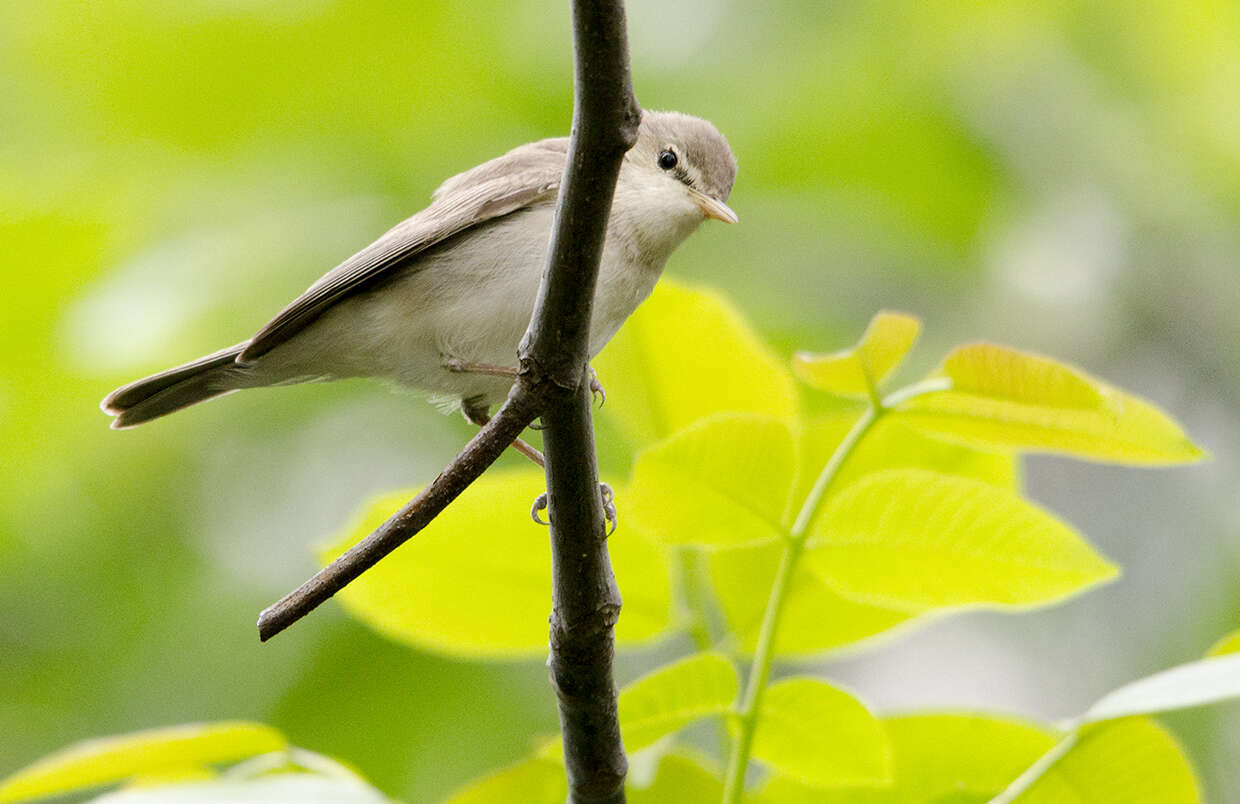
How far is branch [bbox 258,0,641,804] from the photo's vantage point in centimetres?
106

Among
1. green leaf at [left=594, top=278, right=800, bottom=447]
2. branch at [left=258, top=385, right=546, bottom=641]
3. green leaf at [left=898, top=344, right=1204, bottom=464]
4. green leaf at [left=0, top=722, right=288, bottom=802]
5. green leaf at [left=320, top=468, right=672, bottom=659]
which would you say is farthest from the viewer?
green leaf at [left=594, top=278, right=800, bottom=447]

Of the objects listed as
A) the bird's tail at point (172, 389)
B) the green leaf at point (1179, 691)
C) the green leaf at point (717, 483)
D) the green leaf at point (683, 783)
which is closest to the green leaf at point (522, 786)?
the green leaf at point (683, 783)

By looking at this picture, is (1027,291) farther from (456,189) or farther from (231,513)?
(231,513)

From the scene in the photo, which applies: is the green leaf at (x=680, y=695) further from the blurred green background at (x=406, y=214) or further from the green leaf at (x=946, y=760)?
the blurred green background at (x=406, y=214)

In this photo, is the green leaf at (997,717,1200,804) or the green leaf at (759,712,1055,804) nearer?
the green leaf at (997,717,1200,804)

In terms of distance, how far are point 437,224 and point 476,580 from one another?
89 centimetres

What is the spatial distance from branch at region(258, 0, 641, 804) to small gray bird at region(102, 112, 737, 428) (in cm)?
81

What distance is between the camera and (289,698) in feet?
10.4

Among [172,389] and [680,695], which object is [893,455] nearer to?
[680,695]

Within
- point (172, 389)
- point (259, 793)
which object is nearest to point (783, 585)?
point (259, 793)

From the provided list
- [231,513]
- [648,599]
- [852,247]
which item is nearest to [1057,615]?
[852,247]

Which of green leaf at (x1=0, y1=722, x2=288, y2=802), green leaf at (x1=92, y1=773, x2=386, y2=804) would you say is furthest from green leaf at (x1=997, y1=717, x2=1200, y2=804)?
green leaf at (x1=0, y1=722, x2=288, y2=802)

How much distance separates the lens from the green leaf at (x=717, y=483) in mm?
1428

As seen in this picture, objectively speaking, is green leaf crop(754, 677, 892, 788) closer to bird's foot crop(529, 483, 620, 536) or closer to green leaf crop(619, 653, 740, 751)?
green leaf crop(619, 653, 740, 751)
